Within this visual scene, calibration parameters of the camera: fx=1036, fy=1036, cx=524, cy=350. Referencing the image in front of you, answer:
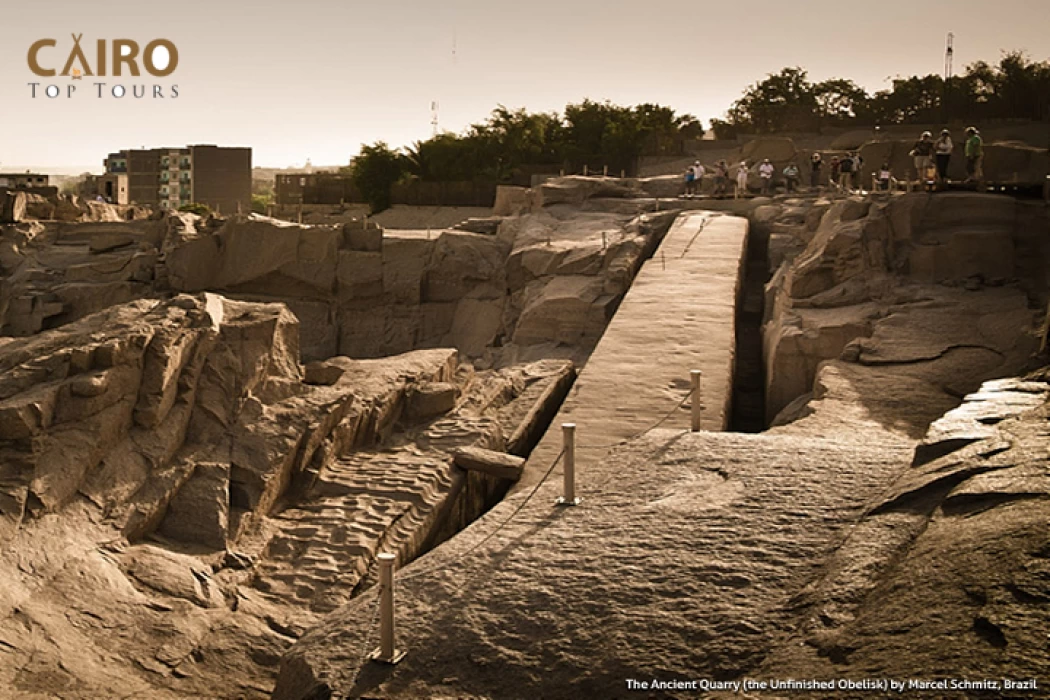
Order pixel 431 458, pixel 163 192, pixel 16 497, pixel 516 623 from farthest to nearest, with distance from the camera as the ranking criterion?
pixel 163 192
pixel 431 458
pixel 16 497
pixel 516 623

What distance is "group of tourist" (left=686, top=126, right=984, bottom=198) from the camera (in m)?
13.9

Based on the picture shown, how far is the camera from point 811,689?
148 inches

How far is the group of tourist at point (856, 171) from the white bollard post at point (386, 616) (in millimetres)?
11043

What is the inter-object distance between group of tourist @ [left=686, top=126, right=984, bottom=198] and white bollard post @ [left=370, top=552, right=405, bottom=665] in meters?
11.0

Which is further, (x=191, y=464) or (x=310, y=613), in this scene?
(x=191, y=464)

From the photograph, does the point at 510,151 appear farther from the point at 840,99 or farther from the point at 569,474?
the point at 569,474

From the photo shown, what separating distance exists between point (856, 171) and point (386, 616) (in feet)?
49.3

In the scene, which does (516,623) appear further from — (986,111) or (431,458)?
(986,111)

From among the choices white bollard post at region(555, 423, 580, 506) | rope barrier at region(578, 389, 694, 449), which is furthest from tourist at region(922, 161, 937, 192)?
white bollard post at region(555, 423, 580, 506)

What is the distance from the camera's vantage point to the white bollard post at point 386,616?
15.4ft

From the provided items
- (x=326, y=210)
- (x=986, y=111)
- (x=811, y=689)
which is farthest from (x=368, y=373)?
(x=986, y=111)

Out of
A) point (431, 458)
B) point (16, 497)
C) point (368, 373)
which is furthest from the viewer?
point (368, 373)

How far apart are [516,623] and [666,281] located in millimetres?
9639

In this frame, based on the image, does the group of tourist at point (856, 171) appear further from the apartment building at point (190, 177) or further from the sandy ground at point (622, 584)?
the apartment building at point (190, 177)
